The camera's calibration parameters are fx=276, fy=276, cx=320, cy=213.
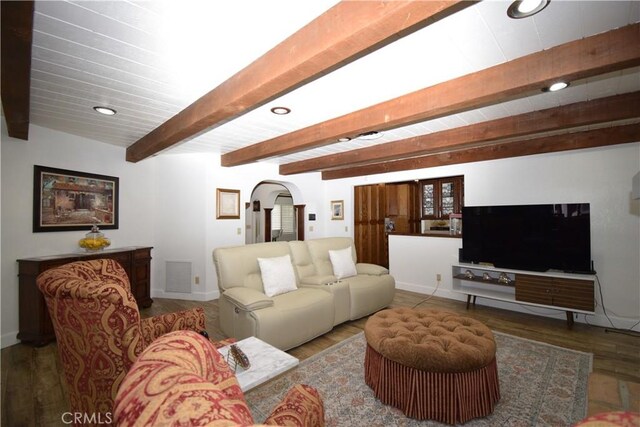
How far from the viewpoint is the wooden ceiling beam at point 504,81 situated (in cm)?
147

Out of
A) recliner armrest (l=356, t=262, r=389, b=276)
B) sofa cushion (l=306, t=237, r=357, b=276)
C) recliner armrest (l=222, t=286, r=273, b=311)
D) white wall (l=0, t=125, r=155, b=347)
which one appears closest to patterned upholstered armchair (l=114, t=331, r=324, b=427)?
recliner armrest (l=222, t=286, r=273, b=311)

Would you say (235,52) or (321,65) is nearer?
(321,65)

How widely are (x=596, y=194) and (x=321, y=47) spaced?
13.2ft

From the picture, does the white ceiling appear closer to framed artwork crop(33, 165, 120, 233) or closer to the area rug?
framed artwork crop(33, 165, 120, 233)

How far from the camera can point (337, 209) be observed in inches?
245

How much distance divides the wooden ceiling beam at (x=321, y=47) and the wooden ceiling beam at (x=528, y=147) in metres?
3.32

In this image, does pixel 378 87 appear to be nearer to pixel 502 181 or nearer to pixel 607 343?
pixel 502 181

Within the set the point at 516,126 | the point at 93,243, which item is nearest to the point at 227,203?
the point at 93,243

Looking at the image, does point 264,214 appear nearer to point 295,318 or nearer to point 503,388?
point 295,318

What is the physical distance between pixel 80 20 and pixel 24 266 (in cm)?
279

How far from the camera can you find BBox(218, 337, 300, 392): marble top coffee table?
4.54 feet

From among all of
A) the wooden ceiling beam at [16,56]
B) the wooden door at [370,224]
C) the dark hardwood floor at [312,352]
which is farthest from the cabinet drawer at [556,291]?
the wooden ceiling beam at [16,56]

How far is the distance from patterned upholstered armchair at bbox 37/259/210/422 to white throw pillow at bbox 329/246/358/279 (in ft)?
9.00

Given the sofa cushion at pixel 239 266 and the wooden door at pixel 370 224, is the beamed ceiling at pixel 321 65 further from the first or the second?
the wooden door at pixel 370 224
